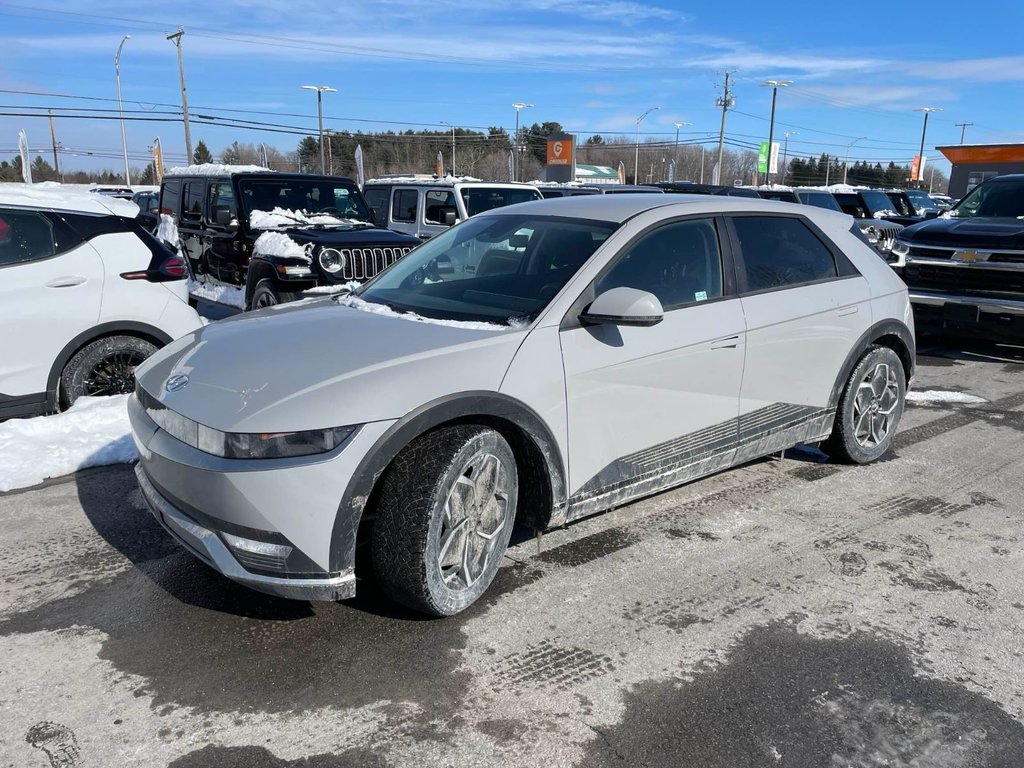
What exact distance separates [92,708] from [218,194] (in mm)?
9885

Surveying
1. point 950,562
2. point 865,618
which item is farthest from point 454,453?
point 950,562

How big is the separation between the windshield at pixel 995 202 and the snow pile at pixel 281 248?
26.2 ft

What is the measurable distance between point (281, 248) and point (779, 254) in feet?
18.9

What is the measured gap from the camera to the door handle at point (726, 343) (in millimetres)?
4086

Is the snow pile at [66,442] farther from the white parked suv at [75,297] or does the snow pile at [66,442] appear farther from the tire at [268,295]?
the tire at [268,295]

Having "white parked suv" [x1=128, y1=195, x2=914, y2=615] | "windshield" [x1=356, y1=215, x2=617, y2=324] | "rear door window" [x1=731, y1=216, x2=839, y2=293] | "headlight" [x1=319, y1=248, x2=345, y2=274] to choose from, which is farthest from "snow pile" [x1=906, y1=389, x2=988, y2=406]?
"headlight" [x1=319, y1=248, x2=345, y2=274]

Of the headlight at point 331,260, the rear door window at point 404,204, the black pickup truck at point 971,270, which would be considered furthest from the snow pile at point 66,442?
the rear door window at point 404,204

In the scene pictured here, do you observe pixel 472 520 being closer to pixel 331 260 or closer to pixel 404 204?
pixel 331 260

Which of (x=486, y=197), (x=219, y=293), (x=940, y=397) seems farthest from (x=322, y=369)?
(x=486, y=197)

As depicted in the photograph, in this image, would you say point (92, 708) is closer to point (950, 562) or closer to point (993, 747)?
point (993, 747)

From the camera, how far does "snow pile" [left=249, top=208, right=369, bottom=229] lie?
1030 centimetres

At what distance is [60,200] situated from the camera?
580 centimetres

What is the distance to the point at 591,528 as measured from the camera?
4.32 meters

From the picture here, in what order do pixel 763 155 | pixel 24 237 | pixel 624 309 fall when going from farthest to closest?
pixel 763 155, pixel 24 237, pixel 624 309
